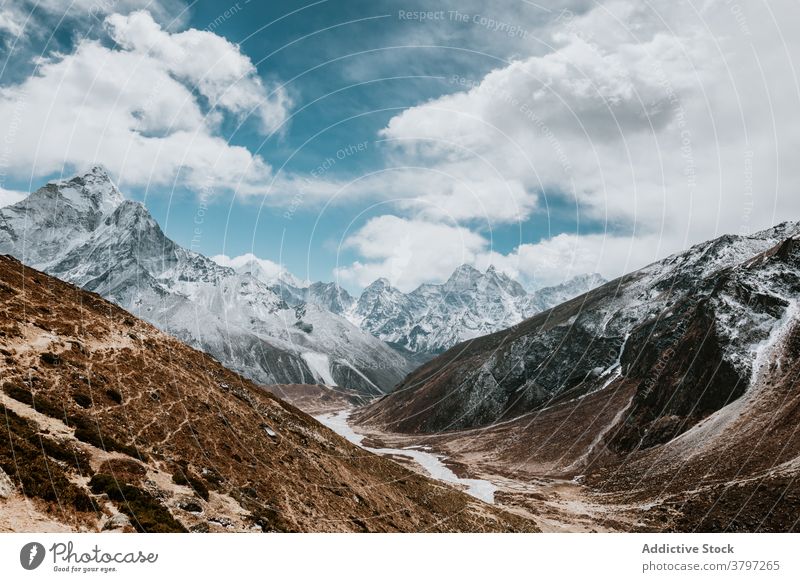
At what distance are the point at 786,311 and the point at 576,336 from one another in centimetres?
9056

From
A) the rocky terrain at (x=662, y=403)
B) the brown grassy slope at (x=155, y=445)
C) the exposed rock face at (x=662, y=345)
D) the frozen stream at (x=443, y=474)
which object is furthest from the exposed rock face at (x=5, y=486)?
the exposed rock face at (x=662, y=345)

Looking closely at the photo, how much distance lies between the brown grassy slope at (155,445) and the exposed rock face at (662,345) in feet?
220

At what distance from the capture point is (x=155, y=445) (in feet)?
101

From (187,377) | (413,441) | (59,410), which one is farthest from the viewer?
(413,441)

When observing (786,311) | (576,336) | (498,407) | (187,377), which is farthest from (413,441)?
(187,377)

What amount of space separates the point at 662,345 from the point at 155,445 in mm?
141624

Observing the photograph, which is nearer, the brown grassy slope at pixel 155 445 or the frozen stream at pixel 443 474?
the brown grassy slope at pixel 155 445

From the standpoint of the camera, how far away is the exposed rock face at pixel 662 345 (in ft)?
315

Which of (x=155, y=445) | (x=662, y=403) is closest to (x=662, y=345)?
(x=662, y=403)

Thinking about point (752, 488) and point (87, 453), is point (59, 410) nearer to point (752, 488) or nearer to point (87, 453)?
point (87, 453)

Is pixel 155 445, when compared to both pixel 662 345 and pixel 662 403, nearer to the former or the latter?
Answer: pixel 662 403

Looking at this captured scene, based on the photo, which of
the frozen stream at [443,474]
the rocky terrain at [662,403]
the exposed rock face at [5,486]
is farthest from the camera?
the frozen stream at [443,474]

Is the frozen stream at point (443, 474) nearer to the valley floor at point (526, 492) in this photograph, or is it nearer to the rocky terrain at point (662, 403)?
the valley floor at point (526, 492)

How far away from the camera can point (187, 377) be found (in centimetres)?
4541
